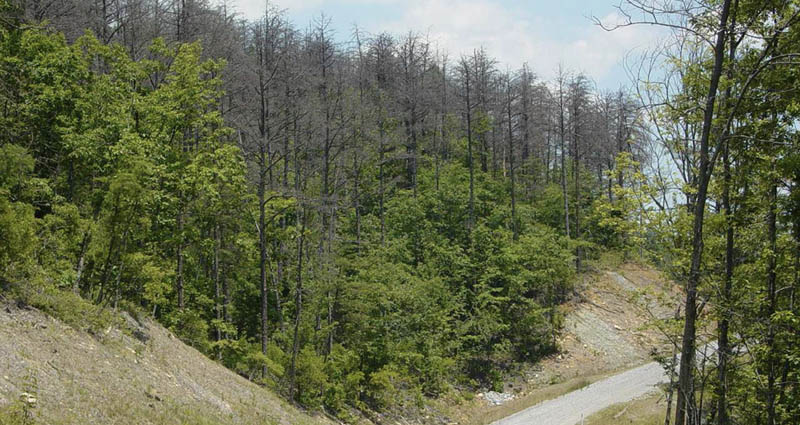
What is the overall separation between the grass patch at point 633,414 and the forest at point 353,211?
13.0 ft

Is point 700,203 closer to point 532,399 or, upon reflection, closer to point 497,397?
point 532,399

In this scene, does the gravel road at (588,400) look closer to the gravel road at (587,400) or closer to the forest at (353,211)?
the gravel road at (587,400)

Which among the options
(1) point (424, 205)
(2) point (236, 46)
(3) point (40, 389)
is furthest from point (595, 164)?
(3) point (40, 389)

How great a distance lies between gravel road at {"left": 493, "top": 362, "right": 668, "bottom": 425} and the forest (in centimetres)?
369

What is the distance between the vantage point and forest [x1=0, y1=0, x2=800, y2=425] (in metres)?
9.62

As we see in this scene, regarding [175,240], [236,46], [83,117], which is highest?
[236,46]

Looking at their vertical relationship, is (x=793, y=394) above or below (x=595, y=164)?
below

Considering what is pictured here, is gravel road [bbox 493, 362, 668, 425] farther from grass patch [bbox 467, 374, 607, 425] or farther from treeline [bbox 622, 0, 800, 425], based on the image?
treeline [bbox 622, 0, 800, 425]

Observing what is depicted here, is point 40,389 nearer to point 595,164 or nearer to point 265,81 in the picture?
point 265,81

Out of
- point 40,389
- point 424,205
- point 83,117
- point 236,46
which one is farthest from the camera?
point 424,205

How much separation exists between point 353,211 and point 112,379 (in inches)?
887

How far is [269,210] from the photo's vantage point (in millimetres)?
20797

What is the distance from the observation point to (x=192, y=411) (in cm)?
1133

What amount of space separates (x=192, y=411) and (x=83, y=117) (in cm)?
909
